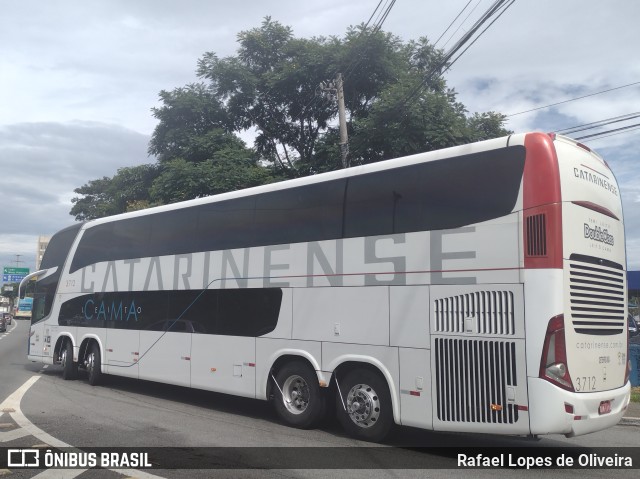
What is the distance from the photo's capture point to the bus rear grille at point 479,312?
23.3 ft

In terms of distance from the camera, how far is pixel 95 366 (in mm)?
14250

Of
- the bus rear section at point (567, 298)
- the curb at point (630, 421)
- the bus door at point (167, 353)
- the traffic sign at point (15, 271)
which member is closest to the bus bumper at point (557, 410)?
the bus rear section at point (567, 298)

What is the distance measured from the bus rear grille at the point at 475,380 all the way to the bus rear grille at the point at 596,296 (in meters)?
0.94

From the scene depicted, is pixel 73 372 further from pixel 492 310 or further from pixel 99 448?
pixel 492 310

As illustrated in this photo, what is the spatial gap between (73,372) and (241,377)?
6908 millimetres

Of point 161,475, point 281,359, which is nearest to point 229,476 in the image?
point 161,475

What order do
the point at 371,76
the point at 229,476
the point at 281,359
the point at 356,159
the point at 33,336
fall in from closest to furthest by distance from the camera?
the point at 229,476 < the point at 281,359 < the point at 33,336 < the point at 356,159 < the point at 371,76

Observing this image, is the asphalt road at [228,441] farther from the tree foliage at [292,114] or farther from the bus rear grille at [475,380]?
the tree foliage at [292,114]

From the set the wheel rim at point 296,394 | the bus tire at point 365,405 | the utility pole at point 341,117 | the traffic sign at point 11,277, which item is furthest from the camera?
the traffic sign at point 11,277

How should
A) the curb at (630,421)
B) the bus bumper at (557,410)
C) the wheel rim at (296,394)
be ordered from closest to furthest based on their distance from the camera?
the bus bumper at (557,410) < the wheel rim at (296,394) < the curb at (630,421)

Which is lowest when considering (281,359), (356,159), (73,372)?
(73,372)

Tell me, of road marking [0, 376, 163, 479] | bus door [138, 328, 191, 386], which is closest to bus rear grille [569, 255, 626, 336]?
road marking [0, 376, 163, 479]

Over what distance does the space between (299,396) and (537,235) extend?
4542 mm

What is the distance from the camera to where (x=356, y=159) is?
21.2m
